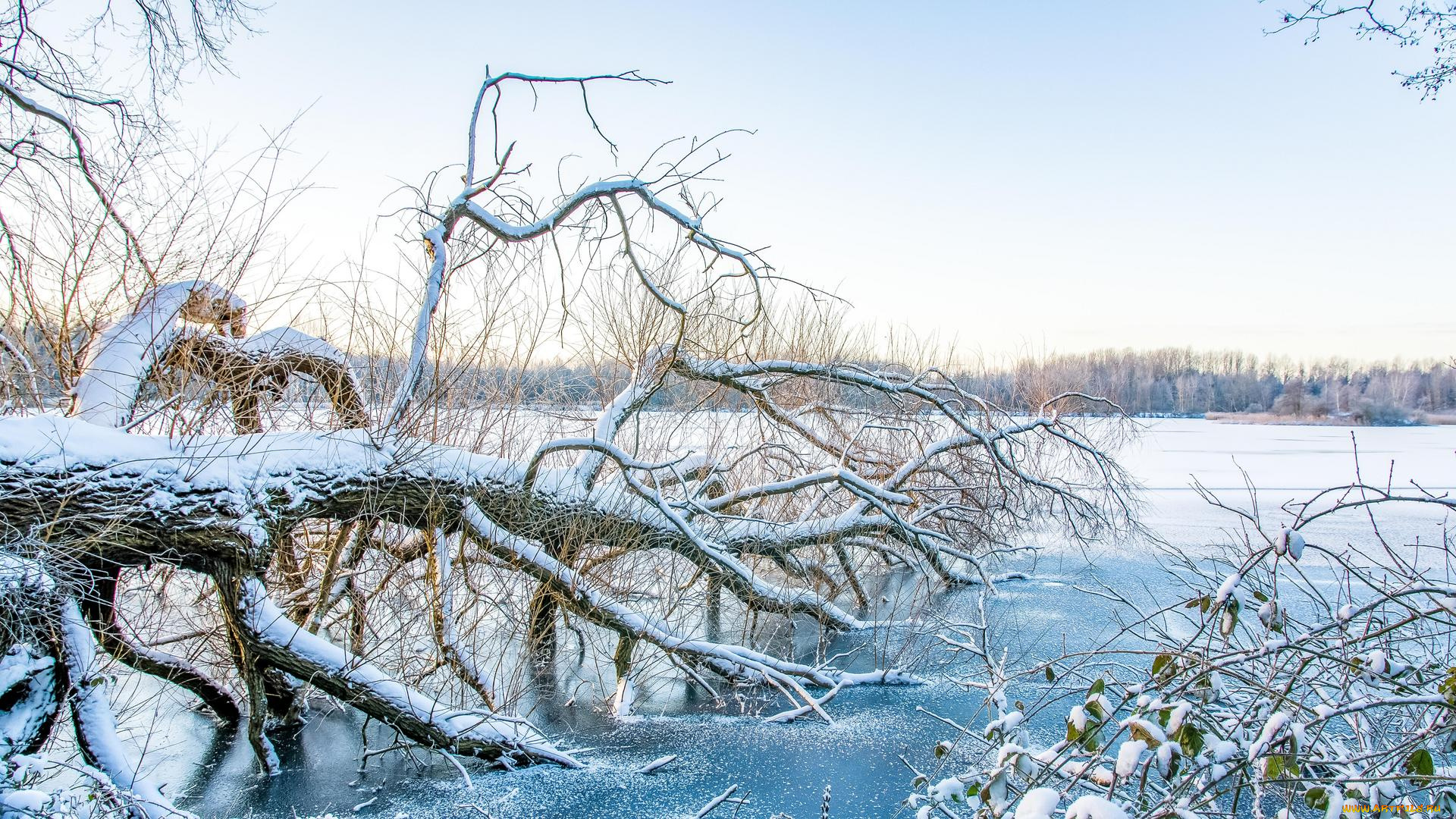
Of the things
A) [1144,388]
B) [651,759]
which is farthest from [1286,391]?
[651,759]

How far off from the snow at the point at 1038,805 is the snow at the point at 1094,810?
35 mm

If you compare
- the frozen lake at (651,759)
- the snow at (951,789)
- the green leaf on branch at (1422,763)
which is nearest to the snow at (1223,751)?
the green leaf on branch at (1422,763)

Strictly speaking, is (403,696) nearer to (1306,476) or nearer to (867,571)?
(867,571)

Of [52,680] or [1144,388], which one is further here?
[1144,388]

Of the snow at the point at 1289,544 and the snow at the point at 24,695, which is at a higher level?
the snow at the point at 1289,544

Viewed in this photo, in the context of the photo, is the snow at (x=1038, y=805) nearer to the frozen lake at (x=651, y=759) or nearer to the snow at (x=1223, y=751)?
the snow at (x=1223, y=751)

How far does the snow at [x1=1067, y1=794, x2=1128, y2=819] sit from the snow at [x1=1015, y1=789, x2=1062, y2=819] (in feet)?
0.12

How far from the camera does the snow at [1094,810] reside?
1.35 metres

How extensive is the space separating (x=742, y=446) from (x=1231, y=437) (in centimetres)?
2451

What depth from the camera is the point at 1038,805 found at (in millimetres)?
1440

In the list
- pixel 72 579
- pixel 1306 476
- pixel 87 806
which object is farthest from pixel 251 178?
pixel 1306 476

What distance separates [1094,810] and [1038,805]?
0.32ft

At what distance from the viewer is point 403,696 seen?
3.84 metres

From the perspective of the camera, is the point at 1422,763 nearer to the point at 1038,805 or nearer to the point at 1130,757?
the point at 1130,757
